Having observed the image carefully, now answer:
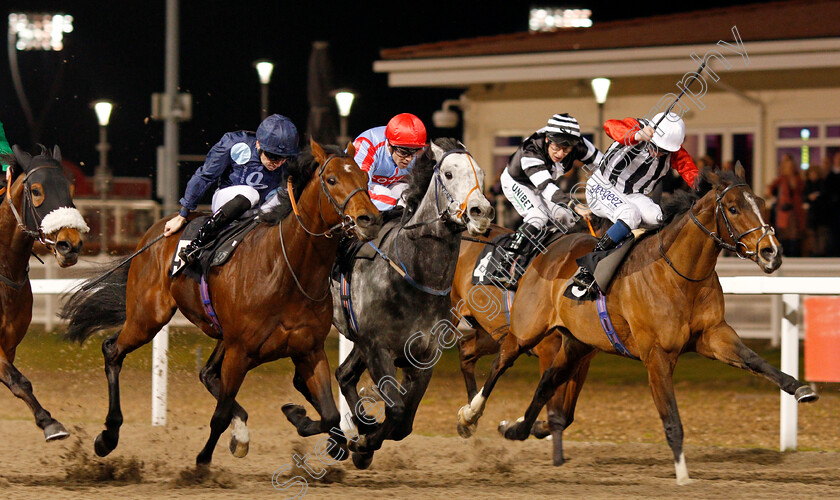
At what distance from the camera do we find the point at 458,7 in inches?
1190

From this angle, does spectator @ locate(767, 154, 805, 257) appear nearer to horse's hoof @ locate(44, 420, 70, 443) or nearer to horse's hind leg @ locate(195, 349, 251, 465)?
horse's hind leg @ locate(195, 349, 251, 465)

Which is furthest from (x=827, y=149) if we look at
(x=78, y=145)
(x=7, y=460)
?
(x=78, y=145)

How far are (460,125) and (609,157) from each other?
60.7 ft

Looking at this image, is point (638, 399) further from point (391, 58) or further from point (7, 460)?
point (391, 58)

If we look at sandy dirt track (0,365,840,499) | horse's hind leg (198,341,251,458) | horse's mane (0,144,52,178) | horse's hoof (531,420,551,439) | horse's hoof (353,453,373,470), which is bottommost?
sandy dirt track (0,365,840,499)

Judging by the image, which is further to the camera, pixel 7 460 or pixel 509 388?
pixel 509 388

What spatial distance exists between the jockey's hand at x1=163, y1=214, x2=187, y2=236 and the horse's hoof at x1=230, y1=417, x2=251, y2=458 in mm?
1130

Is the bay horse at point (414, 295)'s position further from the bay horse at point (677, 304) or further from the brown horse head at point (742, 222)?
the brown horse head at point (742, 222)

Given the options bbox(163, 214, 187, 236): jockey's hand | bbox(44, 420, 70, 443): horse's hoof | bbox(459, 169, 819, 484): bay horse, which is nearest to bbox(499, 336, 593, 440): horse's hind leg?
bbox(459, 169, 819, 484): bay horse

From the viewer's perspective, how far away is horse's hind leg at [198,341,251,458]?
18.5 feet

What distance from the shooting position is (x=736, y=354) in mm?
5398

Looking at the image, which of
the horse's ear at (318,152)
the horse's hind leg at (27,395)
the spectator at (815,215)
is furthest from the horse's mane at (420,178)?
the spectator at (815,215)

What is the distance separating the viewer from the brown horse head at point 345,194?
4.79 m

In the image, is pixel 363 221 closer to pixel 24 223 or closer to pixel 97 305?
pixel 24 223
